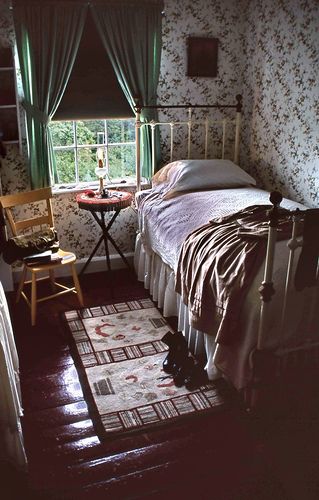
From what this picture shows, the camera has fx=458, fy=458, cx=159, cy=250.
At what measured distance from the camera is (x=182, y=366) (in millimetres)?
2672

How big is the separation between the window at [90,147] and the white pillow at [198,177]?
1.45 feet

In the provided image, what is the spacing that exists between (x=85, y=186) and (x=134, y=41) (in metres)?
1.24

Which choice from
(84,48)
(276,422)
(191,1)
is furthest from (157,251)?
(191,1)

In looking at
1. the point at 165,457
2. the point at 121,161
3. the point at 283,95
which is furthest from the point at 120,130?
the point at 165,457

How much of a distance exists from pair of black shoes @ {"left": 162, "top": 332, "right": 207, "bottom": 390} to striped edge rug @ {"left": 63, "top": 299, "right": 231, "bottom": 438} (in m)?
0.04

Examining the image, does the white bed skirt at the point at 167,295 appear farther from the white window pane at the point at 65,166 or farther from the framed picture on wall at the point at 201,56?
the framed picture on wall at the point at 201,56

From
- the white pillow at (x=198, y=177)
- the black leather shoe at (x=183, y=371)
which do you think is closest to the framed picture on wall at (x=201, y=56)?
the white pillow at (x=198, y=177)

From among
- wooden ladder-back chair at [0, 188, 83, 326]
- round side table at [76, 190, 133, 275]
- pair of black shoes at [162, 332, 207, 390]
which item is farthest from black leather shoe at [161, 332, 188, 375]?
round side table at [76, 190, 133, 275]

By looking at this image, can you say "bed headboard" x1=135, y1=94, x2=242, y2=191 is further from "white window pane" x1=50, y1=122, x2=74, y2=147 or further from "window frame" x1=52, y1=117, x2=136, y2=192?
"white window pane" x1=50, y1=122, x2=74, y2=147

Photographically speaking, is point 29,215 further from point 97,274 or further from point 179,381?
point 179,381

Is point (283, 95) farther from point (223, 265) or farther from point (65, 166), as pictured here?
point (223, 265)

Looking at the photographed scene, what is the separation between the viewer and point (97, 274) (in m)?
4.12

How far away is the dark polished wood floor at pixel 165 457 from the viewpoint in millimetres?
1915

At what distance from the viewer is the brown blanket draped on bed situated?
7.26 feet
